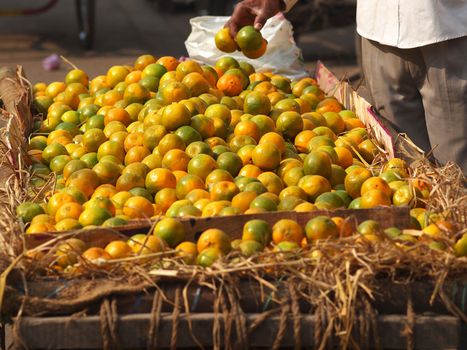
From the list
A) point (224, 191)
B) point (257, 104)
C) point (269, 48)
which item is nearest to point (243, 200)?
point (224, 191)

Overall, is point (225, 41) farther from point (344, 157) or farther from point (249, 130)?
point (344, 157)

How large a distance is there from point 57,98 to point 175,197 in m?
1.38

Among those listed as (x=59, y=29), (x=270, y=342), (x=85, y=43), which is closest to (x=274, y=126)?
(x=270, y=342)

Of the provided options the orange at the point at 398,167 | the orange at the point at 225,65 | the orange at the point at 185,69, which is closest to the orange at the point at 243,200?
the orange at the point at 398,167

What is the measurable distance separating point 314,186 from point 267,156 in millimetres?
273

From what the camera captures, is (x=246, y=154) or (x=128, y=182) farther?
(x=246, y=154)

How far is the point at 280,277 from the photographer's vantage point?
2.22m

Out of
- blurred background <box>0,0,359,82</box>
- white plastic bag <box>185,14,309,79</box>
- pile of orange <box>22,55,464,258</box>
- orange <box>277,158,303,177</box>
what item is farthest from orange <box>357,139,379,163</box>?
blurred background <box>0,0,359,82</box>

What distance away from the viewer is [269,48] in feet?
15.1

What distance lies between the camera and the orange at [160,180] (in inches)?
114

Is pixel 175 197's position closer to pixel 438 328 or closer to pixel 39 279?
pixel 39 279

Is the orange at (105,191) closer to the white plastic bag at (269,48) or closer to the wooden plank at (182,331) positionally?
the wooden plank at (182,331)

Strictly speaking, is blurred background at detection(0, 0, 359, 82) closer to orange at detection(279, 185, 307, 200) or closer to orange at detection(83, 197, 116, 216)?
orange at detection(279, 185, 307, 200)

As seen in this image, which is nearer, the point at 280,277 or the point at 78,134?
the point at 280,277
